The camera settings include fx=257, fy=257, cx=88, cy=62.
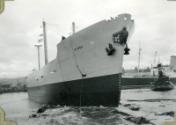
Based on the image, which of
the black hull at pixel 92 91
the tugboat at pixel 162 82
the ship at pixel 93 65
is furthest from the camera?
the tugboat at pixel 162 82

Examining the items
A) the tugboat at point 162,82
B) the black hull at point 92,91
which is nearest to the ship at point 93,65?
the black hull at point 92,91

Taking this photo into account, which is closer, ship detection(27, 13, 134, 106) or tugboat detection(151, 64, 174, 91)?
ship detection(27, 13, 134, 106)

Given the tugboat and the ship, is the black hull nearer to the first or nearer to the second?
the ship

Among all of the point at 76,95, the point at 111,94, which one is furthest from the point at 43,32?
the point at 111,94

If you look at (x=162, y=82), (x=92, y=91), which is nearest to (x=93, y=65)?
(x=92, y=91)

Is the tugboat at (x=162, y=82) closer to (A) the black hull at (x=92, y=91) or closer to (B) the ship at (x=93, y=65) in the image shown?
(B) the ship at (x=93, y=65)

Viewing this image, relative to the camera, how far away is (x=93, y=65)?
15906 millimetres

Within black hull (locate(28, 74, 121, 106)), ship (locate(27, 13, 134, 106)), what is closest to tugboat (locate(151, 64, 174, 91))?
ship (locate(27, 13, 134, 106))

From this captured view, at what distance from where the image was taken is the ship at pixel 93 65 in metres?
15.2

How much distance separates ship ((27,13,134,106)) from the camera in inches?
599

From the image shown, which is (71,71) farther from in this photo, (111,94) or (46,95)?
(46,95)

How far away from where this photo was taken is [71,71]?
56.2 feet

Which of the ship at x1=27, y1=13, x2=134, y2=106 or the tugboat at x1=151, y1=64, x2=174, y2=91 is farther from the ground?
the ship at x1=27, y1=13, x2=134, y2=106

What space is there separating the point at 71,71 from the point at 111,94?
3452 mm
